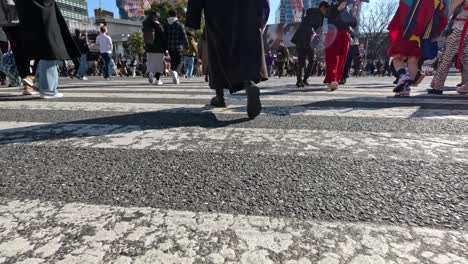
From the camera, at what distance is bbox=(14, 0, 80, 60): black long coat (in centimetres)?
412

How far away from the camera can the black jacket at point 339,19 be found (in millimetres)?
5430

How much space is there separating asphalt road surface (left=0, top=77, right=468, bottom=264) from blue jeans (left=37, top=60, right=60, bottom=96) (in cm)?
206

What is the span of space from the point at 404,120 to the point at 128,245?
2.62 meters

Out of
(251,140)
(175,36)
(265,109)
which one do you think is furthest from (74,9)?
(251,140)

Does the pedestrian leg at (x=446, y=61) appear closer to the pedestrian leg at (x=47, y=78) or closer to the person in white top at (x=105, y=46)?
the pedestrian leg at (x=47, y=78)

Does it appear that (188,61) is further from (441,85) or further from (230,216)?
(230,216)

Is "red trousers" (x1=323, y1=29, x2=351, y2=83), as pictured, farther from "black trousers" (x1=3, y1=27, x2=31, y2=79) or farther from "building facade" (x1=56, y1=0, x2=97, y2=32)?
"building facade" (x1=56, y1=0, x2=97, y2=32)

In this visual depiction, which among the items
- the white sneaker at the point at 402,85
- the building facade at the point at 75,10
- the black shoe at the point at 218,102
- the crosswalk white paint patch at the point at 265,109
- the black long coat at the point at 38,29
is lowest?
the crosswalk white paint patch at the point at 265,109

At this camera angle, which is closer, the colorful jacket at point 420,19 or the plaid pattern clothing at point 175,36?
the colorful jacket at point 420,19

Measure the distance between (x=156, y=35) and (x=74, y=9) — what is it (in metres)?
88.9

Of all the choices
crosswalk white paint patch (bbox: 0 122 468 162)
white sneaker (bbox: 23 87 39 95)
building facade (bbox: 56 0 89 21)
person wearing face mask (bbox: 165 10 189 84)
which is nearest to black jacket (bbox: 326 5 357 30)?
crosswalk white paint patch (bbox: 0 122 468 162)

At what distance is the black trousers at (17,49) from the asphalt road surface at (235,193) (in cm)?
255

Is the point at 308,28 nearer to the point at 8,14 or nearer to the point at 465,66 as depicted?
the point at 465,66

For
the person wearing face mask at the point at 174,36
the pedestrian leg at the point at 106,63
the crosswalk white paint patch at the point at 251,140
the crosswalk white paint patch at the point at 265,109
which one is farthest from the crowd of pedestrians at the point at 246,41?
the pedestrian leg at the point at 106,63
